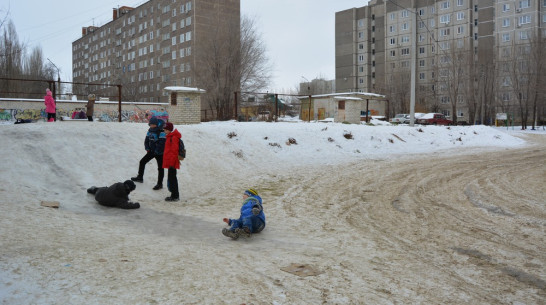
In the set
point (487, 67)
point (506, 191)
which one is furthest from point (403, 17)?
point (506, 191)

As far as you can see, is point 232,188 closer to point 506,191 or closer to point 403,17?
point 506,191

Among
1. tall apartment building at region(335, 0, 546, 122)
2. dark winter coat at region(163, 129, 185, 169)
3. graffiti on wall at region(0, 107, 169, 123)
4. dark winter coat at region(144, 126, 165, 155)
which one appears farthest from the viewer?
tall apartment building at region(335, 0, 546, 122)

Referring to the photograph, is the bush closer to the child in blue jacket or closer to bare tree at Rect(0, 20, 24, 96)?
the child in blue jacket

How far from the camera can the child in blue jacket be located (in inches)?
194

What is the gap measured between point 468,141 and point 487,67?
116ft

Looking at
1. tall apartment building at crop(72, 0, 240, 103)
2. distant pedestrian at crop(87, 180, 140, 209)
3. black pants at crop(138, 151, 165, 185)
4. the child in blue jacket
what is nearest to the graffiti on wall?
black pants at crop(138, 151, 165, 185)

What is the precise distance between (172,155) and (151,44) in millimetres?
68705

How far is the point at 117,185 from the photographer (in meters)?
6.59

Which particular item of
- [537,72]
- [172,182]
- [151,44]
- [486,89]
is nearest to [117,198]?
[172,182]

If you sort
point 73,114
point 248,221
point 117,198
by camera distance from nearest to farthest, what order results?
point 248,221 → point 117,198 → point 73,114

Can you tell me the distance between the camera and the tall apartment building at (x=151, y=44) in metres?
59.4

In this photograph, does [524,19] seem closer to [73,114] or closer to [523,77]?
[523,77]

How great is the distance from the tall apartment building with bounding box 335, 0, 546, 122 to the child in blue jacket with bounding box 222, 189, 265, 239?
4432 centimetres

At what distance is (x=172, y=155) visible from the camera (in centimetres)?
741
